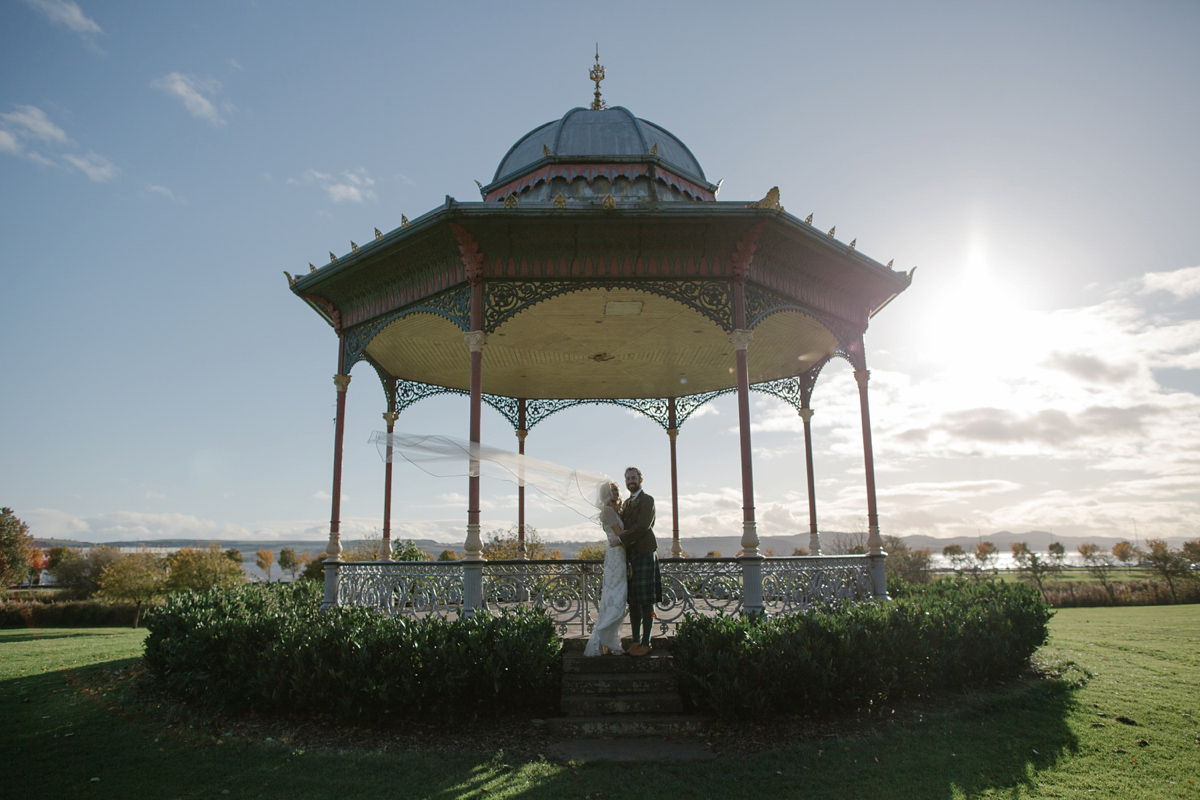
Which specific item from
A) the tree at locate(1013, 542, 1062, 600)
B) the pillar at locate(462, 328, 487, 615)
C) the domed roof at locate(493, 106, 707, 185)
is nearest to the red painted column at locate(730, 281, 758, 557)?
the pillar at locate(462, 328, 487, 615)

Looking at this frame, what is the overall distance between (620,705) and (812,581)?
391cm

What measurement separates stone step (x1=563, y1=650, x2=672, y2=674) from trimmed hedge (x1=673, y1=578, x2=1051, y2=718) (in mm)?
389

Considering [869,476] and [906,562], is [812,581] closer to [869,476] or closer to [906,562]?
[869,476]

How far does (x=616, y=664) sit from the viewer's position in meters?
7.22

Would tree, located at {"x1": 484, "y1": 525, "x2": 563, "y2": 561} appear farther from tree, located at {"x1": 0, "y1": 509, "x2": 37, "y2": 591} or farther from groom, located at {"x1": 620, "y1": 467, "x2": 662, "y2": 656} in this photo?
tree, located at {"x1": 0, "y1": 509, "x2": 37, "y2": 591}

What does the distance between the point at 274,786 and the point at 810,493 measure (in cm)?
Answer: 1124

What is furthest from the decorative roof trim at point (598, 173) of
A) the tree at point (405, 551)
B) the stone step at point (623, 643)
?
the tree at point (405, 551)

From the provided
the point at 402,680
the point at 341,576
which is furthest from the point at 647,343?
the point at 402,680

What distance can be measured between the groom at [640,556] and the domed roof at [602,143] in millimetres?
6858

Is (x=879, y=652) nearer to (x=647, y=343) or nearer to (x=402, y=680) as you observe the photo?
(x=402, y=680)

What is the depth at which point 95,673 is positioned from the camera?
9.60 metres

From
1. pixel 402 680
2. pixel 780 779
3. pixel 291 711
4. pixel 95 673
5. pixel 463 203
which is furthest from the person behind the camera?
pixel 95 673

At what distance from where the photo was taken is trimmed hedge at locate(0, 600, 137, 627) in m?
27.3

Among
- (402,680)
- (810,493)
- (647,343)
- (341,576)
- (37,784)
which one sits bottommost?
(37,784)
